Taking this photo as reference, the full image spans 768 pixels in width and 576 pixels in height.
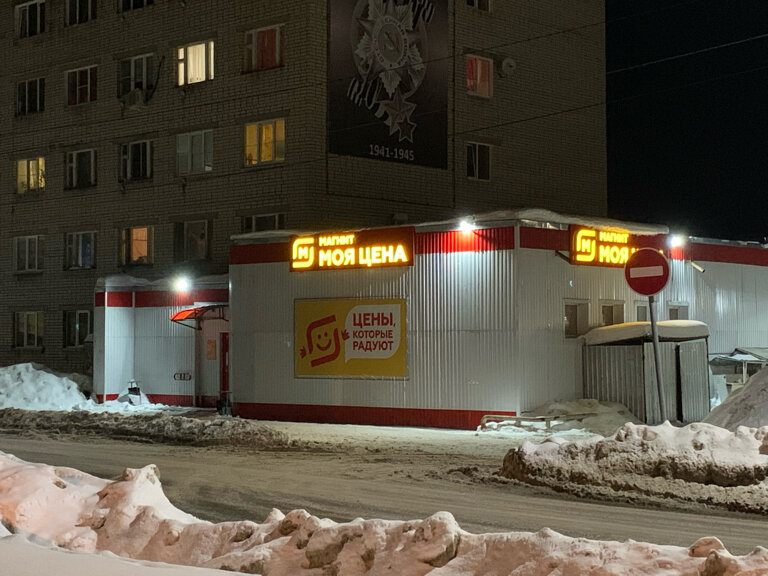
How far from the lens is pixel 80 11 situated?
3931 cm

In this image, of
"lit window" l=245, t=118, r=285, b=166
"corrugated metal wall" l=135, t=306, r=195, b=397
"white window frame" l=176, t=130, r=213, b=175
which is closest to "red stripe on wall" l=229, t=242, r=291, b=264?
"corrugated metal wall" l=135, t=306, r=195, b=397

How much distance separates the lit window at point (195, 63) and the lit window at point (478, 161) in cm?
892

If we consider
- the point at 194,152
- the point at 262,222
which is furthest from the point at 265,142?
the point at 194,152

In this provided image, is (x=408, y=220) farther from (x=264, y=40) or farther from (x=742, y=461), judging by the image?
(x=742, y=461)

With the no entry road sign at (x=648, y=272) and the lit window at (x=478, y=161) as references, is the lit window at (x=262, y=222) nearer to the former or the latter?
the lit window at (x=478, y=161)

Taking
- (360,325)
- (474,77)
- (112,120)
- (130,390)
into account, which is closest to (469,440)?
(360,325)

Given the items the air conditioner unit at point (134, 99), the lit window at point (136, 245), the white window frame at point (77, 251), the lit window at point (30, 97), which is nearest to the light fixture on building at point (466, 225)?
the lit window at point (136, 245)

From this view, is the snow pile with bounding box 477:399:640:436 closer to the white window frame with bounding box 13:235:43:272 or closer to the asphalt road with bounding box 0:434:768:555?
the asphalt road with bounding box 0:434:768:555

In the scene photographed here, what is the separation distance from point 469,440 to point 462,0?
19672 mm

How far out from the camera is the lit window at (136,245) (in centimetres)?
3691

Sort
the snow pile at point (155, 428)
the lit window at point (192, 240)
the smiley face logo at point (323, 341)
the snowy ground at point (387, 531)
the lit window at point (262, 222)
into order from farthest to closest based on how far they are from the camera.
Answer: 1. the lit window at point (192, 240)
2. the lit window at point (262, 222)
3. the smiley face logo at point (323, 341)
4. the snow pile at point (155, 428)
5. the snowy ground at point (387, 531)

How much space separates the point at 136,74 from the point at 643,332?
21979 mm

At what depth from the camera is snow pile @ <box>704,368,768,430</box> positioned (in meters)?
15.8

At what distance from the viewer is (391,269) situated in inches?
969
